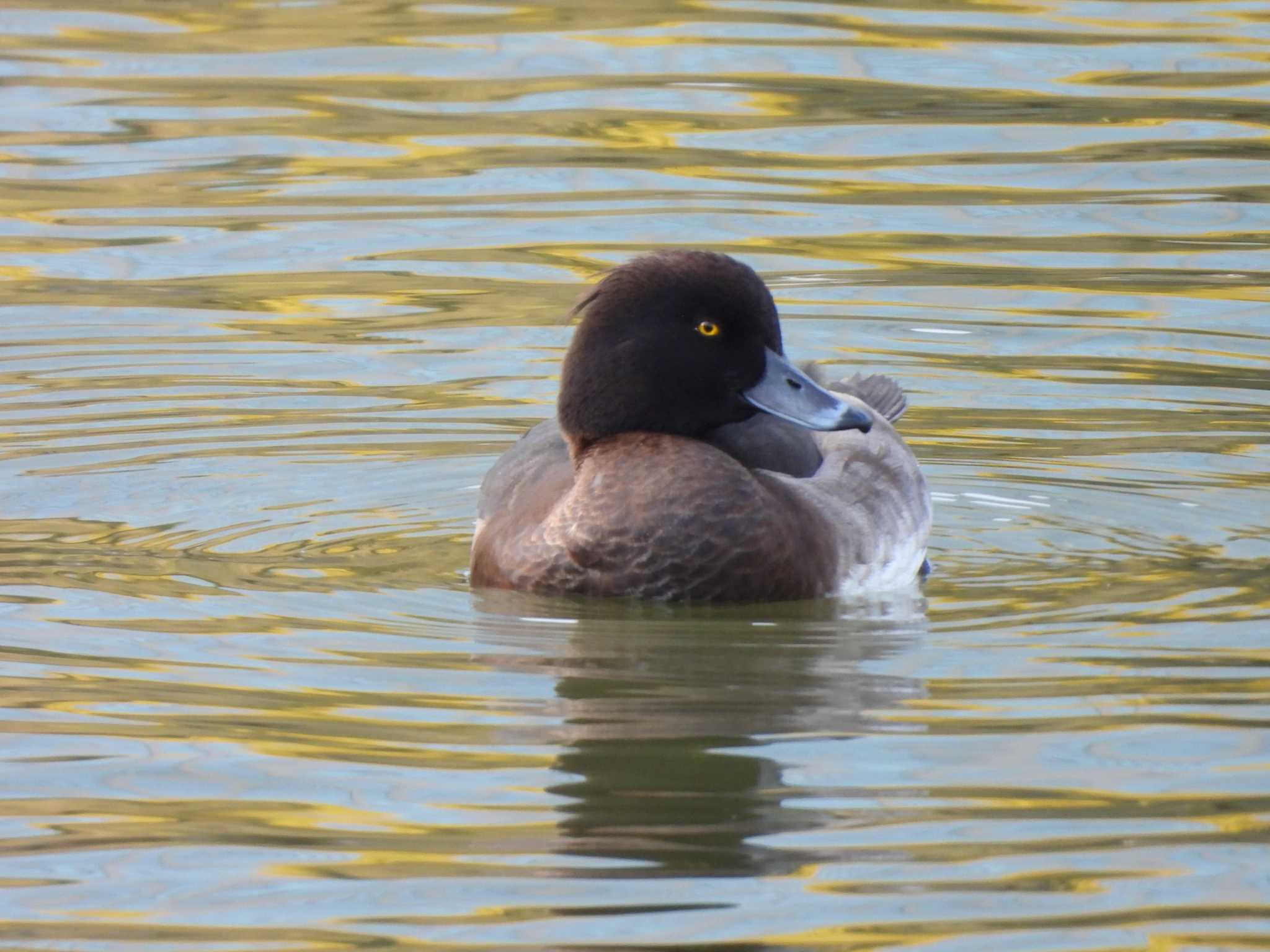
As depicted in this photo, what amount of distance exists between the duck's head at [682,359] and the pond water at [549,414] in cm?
31

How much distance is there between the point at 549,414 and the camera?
11039 mm

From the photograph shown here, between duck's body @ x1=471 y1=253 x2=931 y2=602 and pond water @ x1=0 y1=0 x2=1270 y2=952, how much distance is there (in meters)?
0.12

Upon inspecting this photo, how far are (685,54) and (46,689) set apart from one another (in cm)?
973

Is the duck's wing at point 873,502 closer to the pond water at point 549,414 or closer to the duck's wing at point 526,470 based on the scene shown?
the pond water at point 549,414

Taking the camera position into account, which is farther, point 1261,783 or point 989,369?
point 989,369

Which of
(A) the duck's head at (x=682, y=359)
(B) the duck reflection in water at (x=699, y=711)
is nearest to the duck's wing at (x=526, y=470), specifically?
(A) the duck's head at (x=682, y=359)

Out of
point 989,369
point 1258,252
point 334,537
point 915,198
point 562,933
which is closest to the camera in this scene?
point 562,933

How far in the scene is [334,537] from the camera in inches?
348

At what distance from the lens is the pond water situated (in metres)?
5.50

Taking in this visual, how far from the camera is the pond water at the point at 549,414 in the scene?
550cm

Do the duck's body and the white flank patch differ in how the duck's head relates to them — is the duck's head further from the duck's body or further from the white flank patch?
the white flank patch

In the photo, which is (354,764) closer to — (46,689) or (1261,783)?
(46,689)

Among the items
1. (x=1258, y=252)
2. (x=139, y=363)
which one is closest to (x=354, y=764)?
(x=139, y=363)

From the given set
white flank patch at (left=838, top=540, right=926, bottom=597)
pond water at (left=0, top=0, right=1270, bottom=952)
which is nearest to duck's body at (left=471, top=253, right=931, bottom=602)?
white flank patch at (left=838, top=540, right=926, bottom=597)
